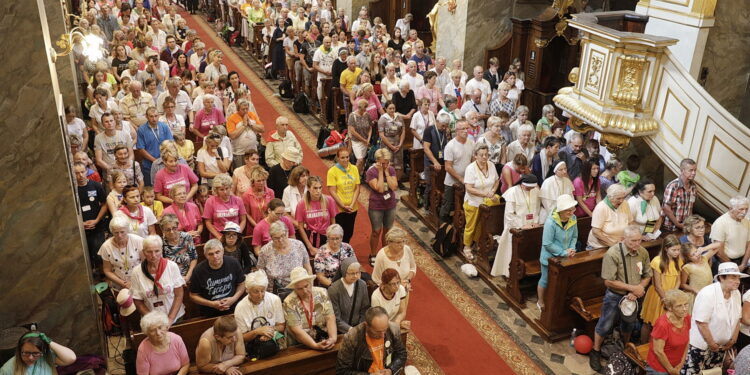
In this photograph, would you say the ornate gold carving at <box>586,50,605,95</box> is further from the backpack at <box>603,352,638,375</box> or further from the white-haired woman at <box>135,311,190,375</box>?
the white-haired woman at <box>135,311,190,375</box>

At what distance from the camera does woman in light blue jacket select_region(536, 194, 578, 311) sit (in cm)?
675

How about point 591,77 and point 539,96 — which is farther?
point 539,96

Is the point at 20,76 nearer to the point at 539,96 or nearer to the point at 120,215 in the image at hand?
the point at 120,215

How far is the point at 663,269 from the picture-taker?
620 cm

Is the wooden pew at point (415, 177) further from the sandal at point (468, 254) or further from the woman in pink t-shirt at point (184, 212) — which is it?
the woman in pink t-shirt at point (184, 212)

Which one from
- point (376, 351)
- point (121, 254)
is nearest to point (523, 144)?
point (376, 351)

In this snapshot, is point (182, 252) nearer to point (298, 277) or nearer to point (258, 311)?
point (258, 311)

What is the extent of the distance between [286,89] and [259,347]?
10189 mm

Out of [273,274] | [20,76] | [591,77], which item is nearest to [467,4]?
[591,77]

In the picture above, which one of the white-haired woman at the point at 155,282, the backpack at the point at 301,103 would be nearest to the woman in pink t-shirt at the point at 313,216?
the white-haired woman at the point at 155,282

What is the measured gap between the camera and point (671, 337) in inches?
212

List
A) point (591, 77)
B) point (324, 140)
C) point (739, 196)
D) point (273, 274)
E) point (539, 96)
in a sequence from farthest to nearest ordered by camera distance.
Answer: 1. point (539, 96)
2. point (324, 140)
3. point (591, 77)
4. point (739, 196)
5. point (273, 274)

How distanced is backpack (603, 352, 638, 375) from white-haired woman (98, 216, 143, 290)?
440 centimetres

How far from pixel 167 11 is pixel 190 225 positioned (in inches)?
462
